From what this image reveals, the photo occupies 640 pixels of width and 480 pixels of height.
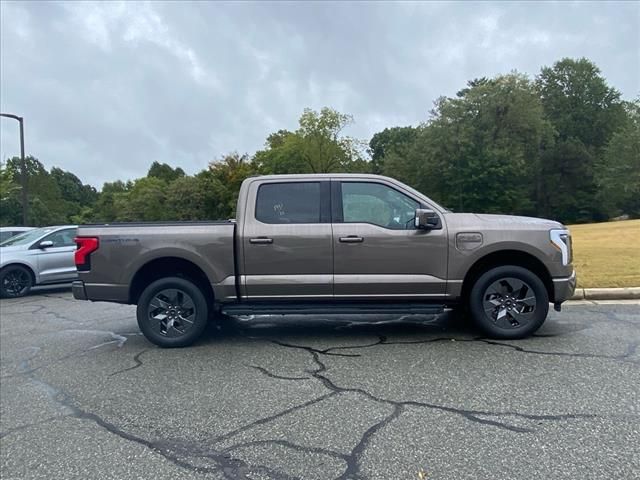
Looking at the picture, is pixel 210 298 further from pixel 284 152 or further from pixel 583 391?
pixel 284 152

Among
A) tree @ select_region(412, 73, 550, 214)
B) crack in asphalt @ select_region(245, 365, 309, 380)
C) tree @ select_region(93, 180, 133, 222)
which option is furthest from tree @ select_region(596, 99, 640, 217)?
tree @ select_region(93, 180, 133, 222)

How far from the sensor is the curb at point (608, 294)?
7.89 meters

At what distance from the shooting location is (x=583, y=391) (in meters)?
3.96

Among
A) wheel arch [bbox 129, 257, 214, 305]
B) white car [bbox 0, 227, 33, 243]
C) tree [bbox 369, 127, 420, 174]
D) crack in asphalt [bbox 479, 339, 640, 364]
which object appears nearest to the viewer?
crack in asphalt [bbox 479, 339, 640, 364]

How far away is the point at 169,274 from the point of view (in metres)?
5.95

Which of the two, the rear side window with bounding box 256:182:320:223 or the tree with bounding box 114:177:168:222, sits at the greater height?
the tree with bounding box 114:177:168:222

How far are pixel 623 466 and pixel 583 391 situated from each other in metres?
1.21

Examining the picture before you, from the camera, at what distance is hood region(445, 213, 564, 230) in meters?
5.50

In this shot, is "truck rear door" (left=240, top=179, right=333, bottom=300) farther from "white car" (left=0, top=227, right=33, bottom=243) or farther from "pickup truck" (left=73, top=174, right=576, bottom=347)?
"white car" (left=0, top=227, right=33, bottom=243)

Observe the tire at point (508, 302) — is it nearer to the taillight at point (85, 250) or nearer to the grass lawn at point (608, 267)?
the grass lawn at point (608, 267)

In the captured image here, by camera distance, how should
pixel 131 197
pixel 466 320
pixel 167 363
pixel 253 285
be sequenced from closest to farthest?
pixel 167 363, pixel 253 285, pixel 466 320, pixel 131 197

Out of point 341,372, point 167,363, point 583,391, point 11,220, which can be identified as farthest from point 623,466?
point 11,220

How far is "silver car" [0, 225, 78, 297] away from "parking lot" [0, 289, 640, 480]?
527 cm

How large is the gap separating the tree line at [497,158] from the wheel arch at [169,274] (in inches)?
1545
